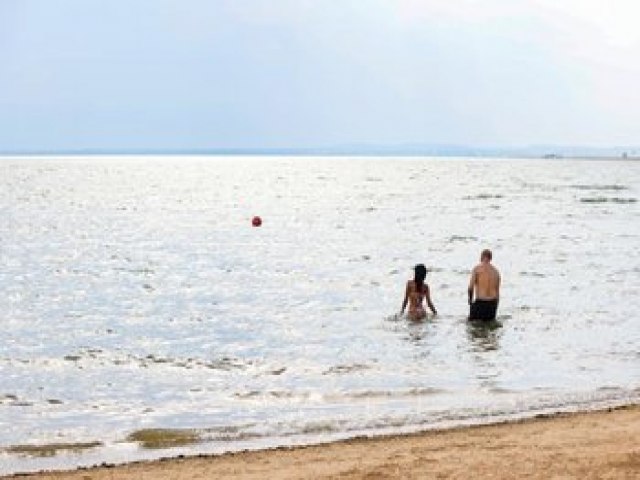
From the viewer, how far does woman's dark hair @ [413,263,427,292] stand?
20.9m

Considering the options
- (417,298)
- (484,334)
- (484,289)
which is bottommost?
(484,334)

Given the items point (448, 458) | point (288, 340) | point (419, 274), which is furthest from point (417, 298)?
point (448, 458)

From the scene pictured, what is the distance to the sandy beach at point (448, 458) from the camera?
9.33m

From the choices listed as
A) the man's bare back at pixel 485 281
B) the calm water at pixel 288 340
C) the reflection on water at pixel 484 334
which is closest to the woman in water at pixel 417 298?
the calm water at pixel 288 340

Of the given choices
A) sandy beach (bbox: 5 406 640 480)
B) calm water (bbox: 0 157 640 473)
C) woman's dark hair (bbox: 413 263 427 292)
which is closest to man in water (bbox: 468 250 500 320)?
calm water (bbox: 0 157 640 473)

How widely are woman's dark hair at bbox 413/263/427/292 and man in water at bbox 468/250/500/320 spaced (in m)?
0.98

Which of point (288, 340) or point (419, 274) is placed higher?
point (419, 274)

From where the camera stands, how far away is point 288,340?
20.5 metres

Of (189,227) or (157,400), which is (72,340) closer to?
(157,400)

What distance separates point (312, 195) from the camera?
4456 inches

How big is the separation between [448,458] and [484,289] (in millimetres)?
11335

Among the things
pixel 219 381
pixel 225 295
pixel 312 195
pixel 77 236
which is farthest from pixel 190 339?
pixel 312 195

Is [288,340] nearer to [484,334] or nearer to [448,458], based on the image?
[484,334]

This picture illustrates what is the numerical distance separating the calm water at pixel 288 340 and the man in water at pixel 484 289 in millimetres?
407
